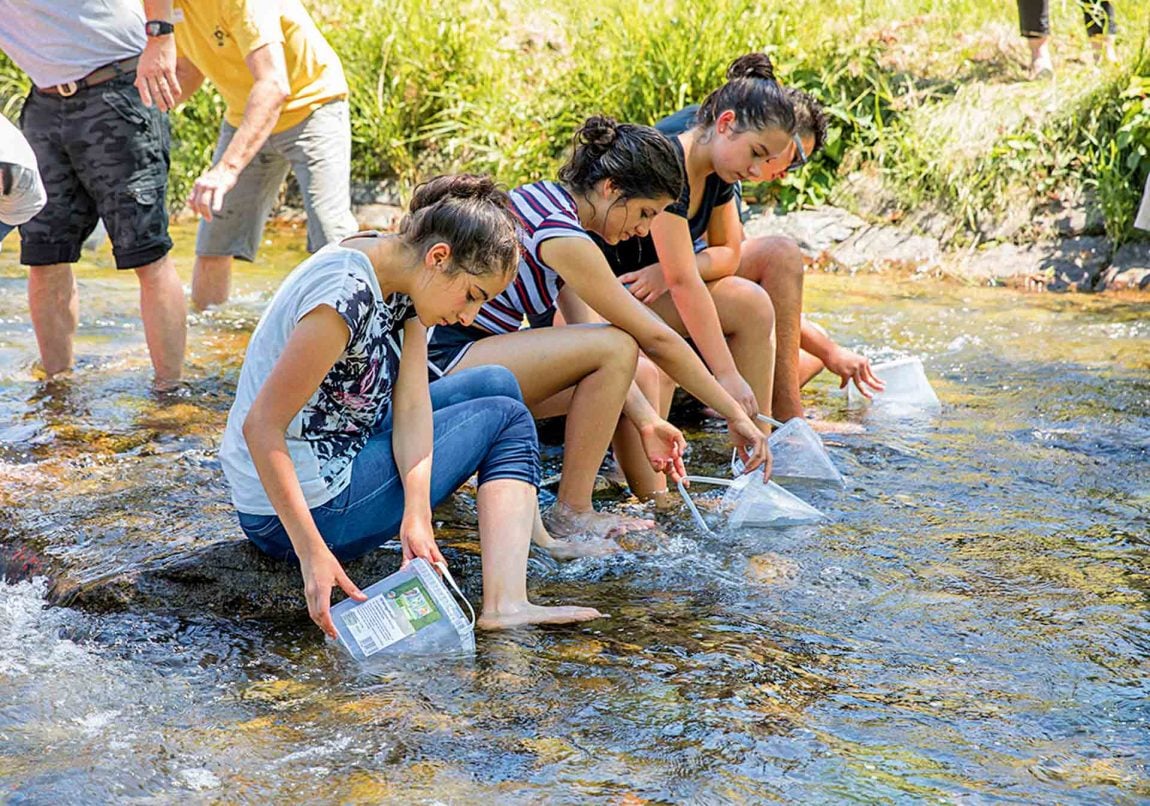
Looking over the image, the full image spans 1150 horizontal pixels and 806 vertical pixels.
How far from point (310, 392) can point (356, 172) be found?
6.14 meters

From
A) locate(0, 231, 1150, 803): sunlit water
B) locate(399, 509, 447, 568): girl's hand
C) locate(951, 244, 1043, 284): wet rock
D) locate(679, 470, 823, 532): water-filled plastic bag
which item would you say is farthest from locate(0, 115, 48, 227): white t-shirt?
locate(951, 244, 1043, 284): wet rock

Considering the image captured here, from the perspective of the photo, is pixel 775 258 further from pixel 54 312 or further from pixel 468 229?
pixel 54 312

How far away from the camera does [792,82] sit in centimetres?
778

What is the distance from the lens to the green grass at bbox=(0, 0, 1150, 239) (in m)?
7.20

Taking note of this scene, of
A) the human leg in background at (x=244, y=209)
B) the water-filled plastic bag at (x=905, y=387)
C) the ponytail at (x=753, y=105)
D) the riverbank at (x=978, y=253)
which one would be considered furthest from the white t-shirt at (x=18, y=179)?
the riverbank at (x=978, y=253)

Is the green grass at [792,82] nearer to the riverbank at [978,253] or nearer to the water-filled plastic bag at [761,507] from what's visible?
the riverbank at [978,253]

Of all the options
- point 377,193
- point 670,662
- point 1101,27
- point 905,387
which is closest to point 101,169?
point 670,662

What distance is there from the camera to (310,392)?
100.0 inches

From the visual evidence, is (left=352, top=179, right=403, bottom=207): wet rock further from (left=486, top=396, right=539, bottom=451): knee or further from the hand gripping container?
the hand gripping container

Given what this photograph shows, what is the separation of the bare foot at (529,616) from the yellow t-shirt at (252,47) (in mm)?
2365

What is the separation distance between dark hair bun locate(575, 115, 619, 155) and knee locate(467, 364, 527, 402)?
24.8 inches

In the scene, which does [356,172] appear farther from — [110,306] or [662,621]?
[662,621]

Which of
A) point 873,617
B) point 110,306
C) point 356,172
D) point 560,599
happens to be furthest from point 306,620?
point 356,172

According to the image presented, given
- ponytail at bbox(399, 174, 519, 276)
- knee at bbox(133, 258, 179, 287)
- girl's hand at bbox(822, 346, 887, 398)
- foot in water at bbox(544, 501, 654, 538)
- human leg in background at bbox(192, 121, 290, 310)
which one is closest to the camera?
ponytail at bbox(399, 174, 519, 276)
